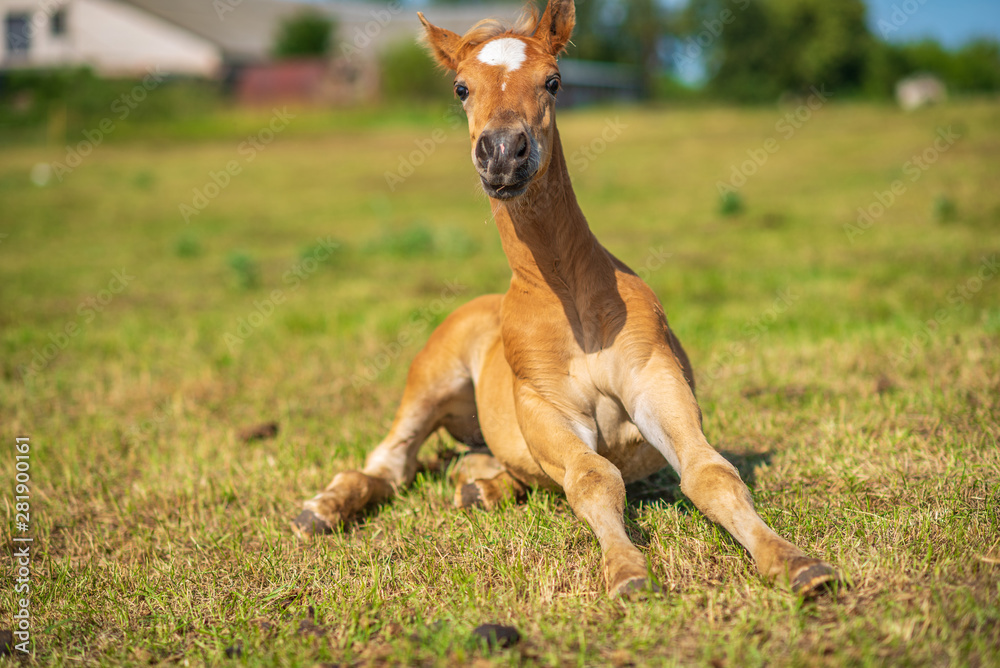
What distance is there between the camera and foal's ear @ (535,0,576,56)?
3.68 meters

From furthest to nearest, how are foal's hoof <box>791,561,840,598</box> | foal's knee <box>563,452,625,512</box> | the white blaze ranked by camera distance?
the white blaze → foal's knee <box>563,452,625,512</box> → foal's hoof <box>791,561,840,598</box>

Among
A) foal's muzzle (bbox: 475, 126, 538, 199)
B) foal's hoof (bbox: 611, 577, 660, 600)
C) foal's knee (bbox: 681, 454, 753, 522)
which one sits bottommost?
foal's hoof (bbox: 611, 577, 660, 600)

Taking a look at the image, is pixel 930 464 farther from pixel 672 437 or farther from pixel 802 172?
pixel 802 172

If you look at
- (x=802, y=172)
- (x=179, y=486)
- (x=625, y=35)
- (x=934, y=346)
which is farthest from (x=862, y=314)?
(x=625, y=35)

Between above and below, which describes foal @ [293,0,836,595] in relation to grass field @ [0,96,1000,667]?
above

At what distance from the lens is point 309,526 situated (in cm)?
388

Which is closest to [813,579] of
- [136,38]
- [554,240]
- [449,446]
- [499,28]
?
[554,240]

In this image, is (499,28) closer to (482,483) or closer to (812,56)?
(482,483)

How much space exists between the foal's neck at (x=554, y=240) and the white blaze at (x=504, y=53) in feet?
1.30

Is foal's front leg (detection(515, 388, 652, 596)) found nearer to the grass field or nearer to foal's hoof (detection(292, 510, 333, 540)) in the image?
the grass field

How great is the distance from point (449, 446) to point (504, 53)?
2650 millimetres

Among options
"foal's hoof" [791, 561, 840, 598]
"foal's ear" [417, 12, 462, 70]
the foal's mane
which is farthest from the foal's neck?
"foal's hoof" [791, 561, 840, 598]

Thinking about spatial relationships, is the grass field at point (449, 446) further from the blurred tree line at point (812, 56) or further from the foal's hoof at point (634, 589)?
the blurred tree line at point (812, 56)

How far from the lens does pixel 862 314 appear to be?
24.1ft
